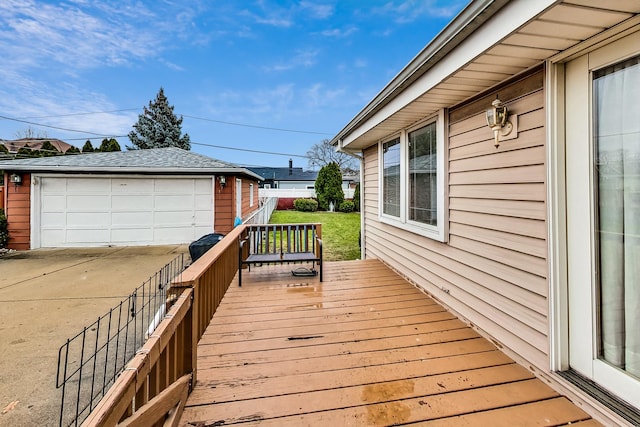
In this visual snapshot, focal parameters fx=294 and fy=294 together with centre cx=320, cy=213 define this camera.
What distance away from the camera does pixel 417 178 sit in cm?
374

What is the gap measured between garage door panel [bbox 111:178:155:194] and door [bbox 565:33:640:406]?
957 cm

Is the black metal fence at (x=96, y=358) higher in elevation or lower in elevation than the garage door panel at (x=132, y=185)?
lower

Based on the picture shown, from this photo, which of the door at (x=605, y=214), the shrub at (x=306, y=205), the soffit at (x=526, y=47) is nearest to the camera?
the soffit at (x=526, y=47)

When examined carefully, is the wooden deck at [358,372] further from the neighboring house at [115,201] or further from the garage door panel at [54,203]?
the garage door panel at [54,203]

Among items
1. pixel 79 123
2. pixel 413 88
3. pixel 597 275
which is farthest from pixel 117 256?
pixel 79 123

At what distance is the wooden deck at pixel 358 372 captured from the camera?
1654 millimetres

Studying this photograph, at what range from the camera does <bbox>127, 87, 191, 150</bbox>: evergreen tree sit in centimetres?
2550

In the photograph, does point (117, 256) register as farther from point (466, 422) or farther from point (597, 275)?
point (597, 275)

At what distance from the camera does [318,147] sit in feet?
109

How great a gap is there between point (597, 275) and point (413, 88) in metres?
1.91

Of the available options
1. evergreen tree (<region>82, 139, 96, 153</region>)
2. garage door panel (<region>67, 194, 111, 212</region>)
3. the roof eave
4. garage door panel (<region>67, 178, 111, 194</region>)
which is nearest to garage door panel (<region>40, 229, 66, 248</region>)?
garage door panel (<region>67, 194, 111, 212</region>)

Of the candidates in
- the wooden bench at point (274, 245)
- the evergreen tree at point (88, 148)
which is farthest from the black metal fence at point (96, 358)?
the evergreen tree at point (88, 148)

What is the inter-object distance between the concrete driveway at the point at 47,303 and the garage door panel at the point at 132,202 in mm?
1217

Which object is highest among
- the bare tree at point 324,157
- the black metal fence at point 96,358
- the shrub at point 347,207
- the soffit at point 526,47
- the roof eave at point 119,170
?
the bare tree at point 324,157
